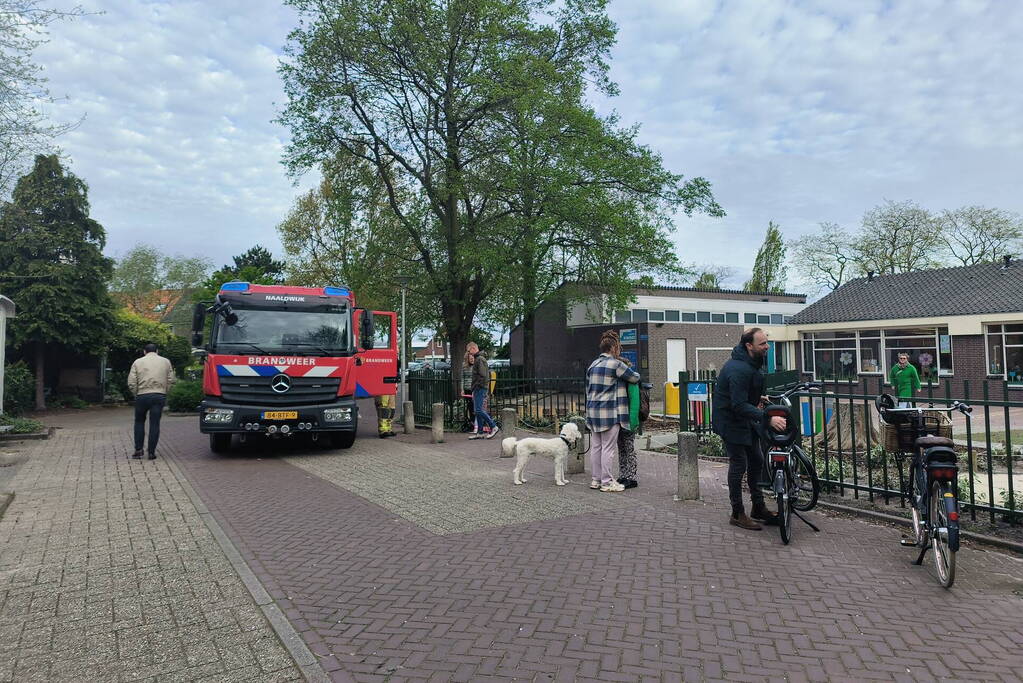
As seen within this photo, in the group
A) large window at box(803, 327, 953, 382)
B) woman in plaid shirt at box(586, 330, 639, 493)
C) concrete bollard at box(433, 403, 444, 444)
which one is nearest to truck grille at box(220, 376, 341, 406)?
concrete bollard at box(433, 403, 444, 444)

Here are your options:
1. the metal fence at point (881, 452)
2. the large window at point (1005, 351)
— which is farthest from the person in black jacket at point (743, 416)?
the large window at point (1005, 351)

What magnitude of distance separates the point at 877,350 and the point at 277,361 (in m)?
28.0

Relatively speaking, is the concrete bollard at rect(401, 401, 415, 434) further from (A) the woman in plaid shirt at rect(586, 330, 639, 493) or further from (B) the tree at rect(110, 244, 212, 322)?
(B) the tree at rect(110, 244, 212, 322)

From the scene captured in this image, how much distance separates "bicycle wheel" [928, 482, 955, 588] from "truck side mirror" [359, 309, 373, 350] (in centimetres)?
901

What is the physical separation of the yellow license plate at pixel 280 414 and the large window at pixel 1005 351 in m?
25.4

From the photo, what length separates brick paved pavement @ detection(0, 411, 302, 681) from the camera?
3.40 meters

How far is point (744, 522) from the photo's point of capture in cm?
600

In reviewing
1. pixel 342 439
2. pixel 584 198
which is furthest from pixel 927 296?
pixel 342 439

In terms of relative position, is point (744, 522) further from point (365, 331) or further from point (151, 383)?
point (151, 383)

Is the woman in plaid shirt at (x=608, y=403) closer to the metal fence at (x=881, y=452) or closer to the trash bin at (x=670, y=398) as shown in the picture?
the metal fence at (x=881, y=452)

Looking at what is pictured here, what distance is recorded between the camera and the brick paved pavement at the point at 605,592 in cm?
341

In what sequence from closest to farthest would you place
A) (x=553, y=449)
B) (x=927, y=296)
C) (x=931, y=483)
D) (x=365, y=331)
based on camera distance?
(x=931, y=483), (x=553, y=449), (x=365, y=331), (x=927, y=296)

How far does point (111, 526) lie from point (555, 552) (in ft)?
14.1

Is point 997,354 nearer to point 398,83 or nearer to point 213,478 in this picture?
point 398,83
